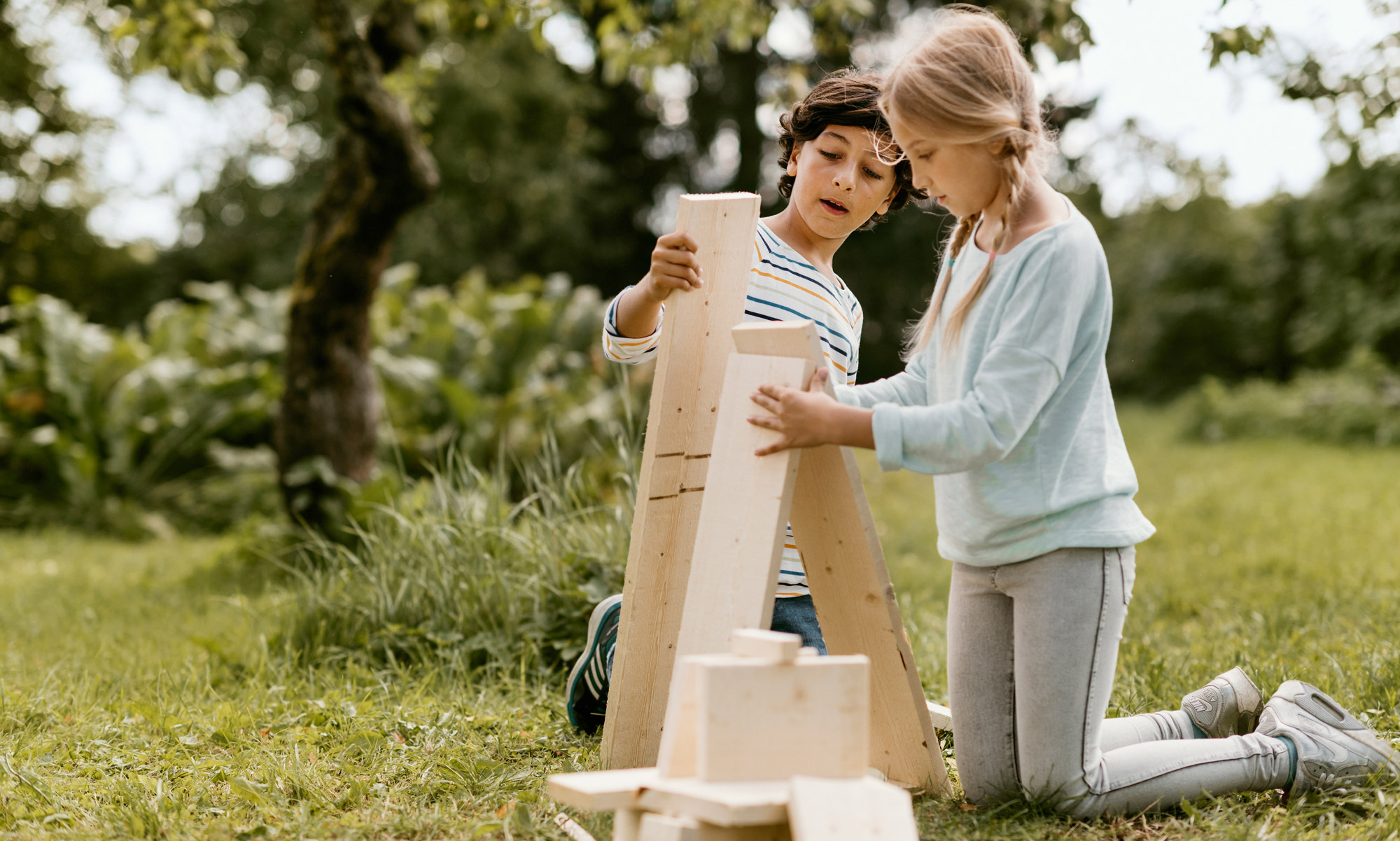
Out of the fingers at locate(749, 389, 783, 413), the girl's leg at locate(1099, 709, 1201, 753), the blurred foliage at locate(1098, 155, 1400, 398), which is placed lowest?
the girl's leg at locate(1099, 709, 1201, 753)

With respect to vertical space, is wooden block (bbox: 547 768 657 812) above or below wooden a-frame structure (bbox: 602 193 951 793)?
below

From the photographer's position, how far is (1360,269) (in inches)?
547

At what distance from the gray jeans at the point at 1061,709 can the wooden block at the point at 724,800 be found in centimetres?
68

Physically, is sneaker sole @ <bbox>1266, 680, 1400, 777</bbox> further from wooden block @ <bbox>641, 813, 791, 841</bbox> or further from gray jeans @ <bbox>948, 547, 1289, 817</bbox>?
wooden block @ <bbox>641, 813, 791, 841</bbox>

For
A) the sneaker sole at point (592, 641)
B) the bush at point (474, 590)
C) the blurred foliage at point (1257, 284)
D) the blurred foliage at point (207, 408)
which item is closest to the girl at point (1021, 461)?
the sneaker sole at point (592, 641)

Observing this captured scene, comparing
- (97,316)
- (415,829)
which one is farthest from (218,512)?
(97,316)

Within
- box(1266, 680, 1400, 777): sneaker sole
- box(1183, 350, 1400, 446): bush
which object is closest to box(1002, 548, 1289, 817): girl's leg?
box(1266, 680, 1400, 777): sneaker sole

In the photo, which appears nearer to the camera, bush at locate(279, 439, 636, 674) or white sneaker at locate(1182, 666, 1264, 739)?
white sneaker at locate(1182, 666, 1264, 739)

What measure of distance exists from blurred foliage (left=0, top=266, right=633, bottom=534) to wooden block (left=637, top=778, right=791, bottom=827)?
4.46 m

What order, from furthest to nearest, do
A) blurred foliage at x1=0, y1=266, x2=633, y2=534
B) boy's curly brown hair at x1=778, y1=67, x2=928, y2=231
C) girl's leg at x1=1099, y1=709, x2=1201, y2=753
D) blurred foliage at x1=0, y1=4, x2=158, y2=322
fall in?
blurred foliage at x1=0, y1=4, x2=158, y2=322 < blurred foliage at x1=0, y1=266, x2=633, y2=534 < boy's curly brown hair at x1=778, y1=67, x2=928, y2=231 < girl's leg at x1=1099, y1=709, x2=1201, y2=753

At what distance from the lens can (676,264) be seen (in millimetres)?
2227

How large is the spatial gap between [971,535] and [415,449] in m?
4.81

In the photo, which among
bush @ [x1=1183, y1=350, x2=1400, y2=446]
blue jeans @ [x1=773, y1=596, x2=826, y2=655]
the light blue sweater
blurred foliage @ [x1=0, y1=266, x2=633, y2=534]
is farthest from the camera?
bush @ [x1=1183, y1=350, x2=1400, y2=446]

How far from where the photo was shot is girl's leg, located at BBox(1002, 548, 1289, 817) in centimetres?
203
